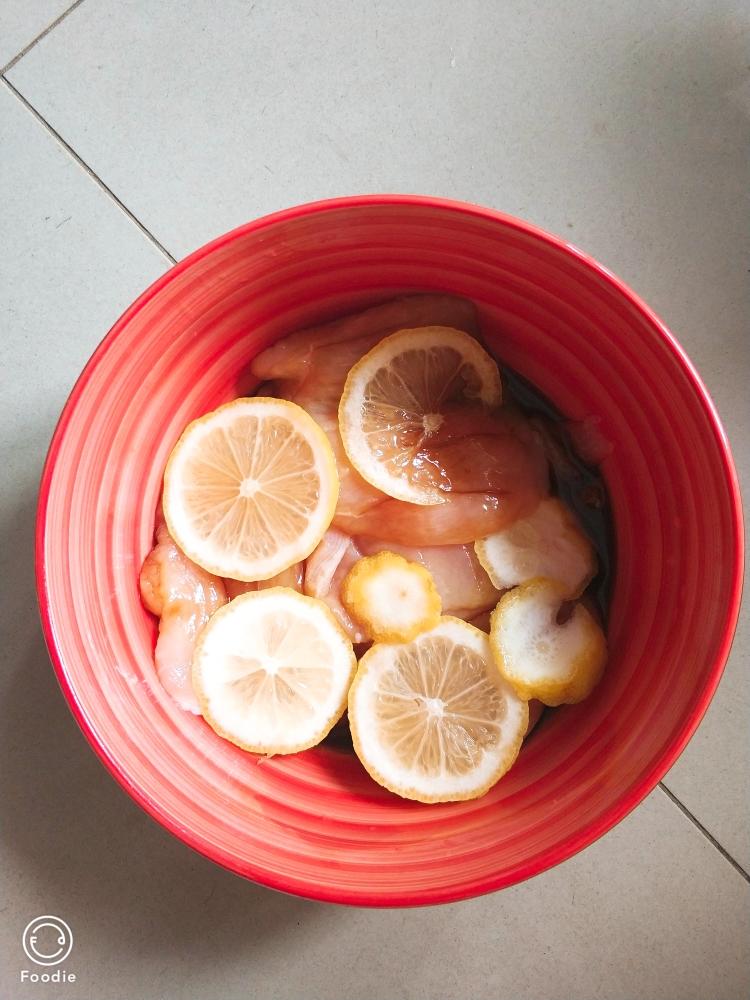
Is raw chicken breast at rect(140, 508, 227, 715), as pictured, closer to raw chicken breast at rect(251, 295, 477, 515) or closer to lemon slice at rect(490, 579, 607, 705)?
raw chicken breast at rect(251, 295, 477, 515)

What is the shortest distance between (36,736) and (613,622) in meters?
0.79

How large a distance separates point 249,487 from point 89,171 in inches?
20.9

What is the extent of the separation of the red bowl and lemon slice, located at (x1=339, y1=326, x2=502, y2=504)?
59mm

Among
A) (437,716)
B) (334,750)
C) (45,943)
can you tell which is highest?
(437,716)

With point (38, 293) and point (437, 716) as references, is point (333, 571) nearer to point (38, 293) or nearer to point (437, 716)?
point (437, 716)

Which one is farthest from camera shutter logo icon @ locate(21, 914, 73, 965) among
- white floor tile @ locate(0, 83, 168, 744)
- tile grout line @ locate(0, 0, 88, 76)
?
tile grout line @ locate(0, 0, 88, 76)

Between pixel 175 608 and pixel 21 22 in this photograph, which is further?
pixel 21 22

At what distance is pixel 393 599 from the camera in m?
1.00

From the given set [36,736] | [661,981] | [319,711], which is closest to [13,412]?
[36,736]

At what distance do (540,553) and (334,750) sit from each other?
0.35 metres

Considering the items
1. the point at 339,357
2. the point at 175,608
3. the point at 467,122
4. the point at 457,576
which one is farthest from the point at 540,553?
the point at 467,122

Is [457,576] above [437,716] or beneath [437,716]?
above

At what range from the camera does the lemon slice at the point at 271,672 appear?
3.21 ft

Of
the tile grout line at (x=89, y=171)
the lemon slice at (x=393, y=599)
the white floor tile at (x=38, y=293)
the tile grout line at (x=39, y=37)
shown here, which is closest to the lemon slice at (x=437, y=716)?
the lemon slice at (x=393, y=599)
